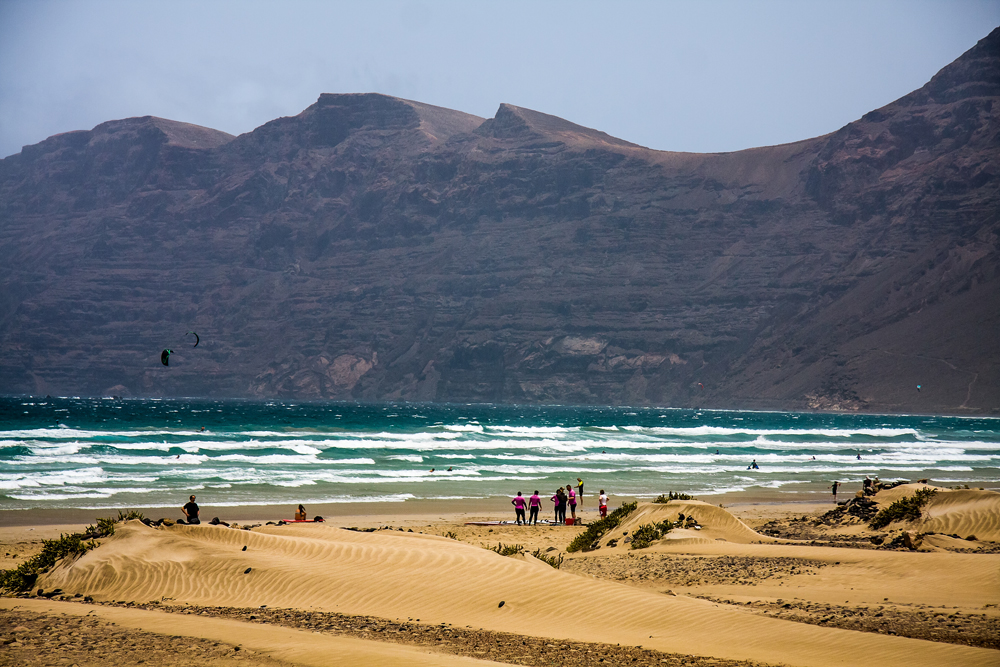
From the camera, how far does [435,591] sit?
11.2m

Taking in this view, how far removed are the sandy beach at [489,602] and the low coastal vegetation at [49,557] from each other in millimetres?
198

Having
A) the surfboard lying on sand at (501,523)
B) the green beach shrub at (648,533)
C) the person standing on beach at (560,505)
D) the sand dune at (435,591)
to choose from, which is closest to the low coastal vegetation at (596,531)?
the green beach shrub at (648,533)

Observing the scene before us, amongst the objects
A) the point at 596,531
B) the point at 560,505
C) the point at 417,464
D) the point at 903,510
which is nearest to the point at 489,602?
the point at 596,531

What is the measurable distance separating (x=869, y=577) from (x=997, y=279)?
499 feet

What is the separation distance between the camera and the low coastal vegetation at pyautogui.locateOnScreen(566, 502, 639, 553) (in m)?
17.6

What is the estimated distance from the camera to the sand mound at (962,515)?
57.0ft

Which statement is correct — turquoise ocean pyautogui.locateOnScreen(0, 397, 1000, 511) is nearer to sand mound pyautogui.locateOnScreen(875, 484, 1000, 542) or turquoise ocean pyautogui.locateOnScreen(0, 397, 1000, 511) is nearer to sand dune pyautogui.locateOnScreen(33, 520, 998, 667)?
sand dune pyautogui.locateOnScreen(33, 520, 998, 667)

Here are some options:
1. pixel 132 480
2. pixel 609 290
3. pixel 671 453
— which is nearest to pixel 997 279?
pixel 609 290

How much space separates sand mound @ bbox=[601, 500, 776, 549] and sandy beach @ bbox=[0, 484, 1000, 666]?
118mm

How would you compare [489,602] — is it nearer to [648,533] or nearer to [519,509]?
[648,533]

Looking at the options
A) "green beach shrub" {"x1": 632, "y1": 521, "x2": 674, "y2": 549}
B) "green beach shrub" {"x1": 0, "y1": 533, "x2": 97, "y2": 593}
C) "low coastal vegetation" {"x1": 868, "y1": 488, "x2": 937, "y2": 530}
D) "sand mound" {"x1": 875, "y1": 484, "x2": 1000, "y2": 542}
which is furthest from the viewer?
"low coastal vegetation" {"x1": 868, "y1": 488, "x2": 937, "y2": 530}

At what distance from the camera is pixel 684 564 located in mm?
14414

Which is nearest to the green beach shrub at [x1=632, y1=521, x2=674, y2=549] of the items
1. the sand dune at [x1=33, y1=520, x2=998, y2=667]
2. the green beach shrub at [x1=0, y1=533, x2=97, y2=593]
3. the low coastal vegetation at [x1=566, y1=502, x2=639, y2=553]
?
the low coastal vegetation at [x1=566, y1=502, x2=639, y2=553]

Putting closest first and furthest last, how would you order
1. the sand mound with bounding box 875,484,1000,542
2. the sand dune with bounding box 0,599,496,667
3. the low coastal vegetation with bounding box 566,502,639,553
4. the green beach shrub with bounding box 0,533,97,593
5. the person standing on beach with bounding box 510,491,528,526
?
the sand dune with bounding box 0,599,496,667 < the green beach shrub with bounding box 0,533,97,593 < the sand mound with bounding box 875,484,1000,542 < the low coastal vegetation with bounding box 566,502,639,553 < the person standing on beach with bounding box 510,491,528,526
